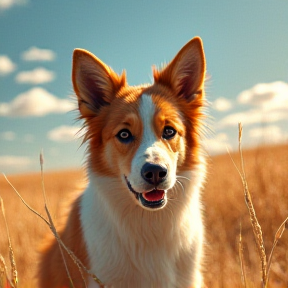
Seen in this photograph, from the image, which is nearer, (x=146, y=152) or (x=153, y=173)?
(x=153, y=173)

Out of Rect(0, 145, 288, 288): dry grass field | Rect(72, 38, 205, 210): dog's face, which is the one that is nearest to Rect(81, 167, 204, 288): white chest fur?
Rect(72, 38, 205, 210): dog's face

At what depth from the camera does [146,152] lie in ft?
10.8

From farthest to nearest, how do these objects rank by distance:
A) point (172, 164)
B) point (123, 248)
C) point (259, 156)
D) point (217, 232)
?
1. point (259, 156)
2. point (217, 232)
3. point (123, 248)
4. point (172, 164)

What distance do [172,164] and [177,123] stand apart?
0.54 metres

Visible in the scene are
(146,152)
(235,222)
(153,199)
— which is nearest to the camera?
(146,152)

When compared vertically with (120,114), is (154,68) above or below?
above

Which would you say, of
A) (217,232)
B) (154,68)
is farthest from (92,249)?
(217,232)

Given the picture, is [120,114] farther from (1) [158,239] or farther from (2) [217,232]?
(2) [217,232]

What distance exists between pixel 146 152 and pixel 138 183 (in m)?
0.25

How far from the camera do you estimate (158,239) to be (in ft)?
12.5

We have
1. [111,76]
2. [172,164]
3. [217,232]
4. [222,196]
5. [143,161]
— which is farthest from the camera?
[222,196]

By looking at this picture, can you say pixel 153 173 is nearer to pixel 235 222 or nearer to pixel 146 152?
pixel 146 152

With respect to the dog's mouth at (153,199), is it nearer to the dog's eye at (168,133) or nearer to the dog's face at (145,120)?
the dog's face at (145,120)

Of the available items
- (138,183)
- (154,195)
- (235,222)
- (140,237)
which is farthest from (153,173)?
(235,222)
